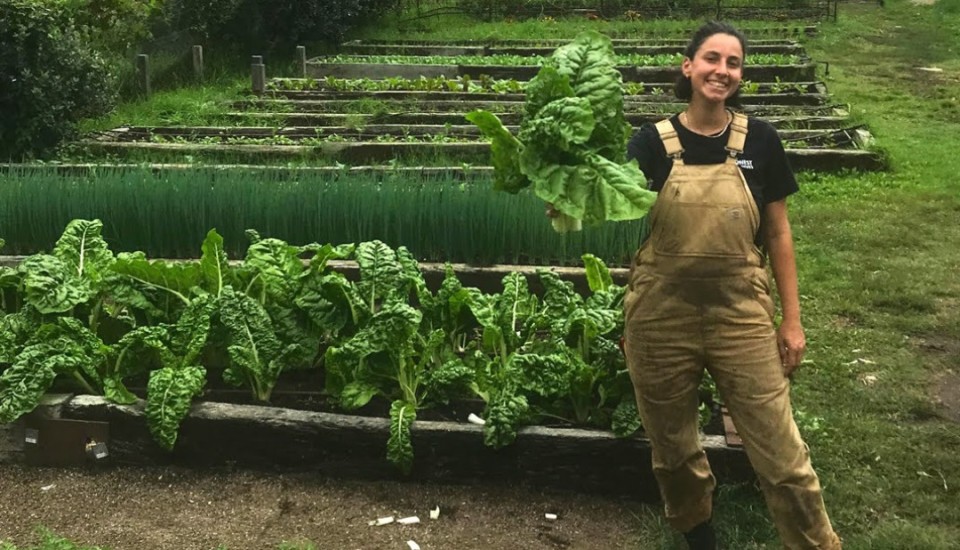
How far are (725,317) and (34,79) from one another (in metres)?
8.05

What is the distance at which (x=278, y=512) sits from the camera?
3510mm

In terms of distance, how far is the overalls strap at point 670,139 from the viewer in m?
2.68

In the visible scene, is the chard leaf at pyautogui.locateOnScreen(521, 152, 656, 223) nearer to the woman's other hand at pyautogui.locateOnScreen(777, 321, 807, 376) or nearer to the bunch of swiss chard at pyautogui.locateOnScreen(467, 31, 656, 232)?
the bunch of swiss chard at pyautogui.locateOnScreen(467, 31, 656, 232)

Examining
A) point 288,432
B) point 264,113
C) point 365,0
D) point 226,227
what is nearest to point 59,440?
point 288,432

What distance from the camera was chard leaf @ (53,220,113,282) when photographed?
14.2ft

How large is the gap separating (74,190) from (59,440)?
2.23 m

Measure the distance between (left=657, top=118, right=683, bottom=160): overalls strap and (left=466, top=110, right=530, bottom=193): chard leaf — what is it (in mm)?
396

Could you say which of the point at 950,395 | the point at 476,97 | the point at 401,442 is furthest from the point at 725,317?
the point at 476,97

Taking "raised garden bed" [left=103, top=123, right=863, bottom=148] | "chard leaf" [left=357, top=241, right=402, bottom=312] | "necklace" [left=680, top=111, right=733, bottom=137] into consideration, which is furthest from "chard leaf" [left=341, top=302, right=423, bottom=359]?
"raised garden bed" [left=103, top=123, right=863, bottom=148]

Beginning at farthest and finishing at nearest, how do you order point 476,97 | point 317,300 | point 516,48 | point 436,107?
point 516,48 → point 476,97 → point 436,107 → point 317,300

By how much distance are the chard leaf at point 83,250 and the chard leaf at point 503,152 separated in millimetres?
2108

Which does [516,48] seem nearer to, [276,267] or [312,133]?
[312,133]

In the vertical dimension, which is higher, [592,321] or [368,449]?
[592,321]

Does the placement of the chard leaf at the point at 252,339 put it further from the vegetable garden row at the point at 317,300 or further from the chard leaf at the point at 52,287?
the chard leaf at the point at 52,287
